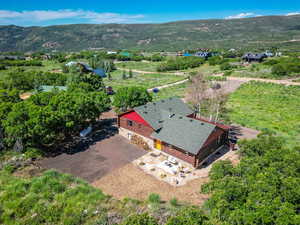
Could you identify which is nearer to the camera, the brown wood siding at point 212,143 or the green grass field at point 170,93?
the brown wood siding at point 212,143

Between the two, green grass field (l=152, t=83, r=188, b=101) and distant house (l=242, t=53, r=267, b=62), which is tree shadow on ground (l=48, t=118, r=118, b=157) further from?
distant house (l=242, t=53, r=267, b=62)

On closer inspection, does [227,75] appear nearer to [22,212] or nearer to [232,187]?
[232,187]

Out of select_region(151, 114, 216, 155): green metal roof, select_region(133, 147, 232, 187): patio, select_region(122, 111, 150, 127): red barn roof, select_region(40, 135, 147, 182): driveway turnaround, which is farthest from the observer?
select_region(122, 111, 150, 127): red barn roof

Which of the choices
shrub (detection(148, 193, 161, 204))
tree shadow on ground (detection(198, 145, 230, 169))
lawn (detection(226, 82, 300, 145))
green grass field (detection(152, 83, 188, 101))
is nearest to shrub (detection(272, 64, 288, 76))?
lawn (detection(226, 82, 300, 145))

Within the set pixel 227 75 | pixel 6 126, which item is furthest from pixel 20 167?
pixel 227 75

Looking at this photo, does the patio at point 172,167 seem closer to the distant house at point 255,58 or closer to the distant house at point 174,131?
the distant house at point 174,131

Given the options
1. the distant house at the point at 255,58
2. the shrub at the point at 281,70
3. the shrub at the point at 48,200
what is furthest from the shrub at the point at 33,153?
the distant house at the point at 255,58

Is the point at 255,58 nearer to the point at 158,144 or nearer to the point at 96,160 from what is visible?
the point at 158,144
